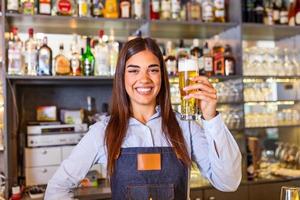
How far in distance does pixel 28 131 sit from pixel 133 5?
112 cm

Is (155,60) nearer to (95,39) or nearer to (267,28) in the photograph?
(95,39)

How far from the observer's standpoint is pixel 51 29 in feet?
8.05

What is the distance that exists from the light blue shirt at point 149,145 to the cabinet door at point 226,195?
109cm

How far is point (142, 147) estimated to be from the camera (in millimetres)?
1316

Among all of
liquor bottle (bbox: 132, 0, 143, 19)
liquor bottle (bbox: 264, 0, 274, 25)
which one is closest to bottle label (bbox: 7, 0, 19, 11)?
liquor bottle (bbox: 132, 0, 143, 19)

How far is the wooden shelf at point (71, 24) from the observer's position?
7.18ft

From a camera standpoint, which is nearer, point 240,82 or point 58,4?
point 58,4

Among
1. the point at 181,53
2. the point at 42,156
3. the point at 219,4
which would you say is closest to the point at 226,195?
the point at 181,53

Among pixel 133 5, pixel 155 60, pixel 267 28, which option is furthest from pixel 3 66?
pixel 267 28

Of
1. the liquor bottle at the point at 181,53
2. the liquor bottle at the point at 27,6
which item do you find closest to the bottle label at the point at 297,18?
the liquor bottle at the point at 181,53

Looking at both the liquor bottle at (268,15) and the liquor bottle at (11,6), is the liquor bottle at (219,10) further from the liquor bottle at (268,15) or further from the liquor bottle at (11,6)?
the liquor bottle at (11,6)

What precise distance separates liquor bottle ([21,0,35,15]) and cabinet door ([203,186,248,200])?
5.45ft

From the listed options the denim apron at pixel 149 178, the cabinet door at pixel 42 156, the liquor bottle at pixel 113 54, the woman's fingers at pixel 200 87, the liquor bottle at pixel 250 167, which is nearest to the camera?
the woman's fingers at pixel 200 87

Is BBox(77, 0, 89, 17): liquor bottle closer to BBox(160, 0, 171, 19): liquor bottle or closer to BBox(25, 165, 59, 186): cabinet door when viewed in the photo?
BBox(160, 0, 171, 19): liquor bottle
